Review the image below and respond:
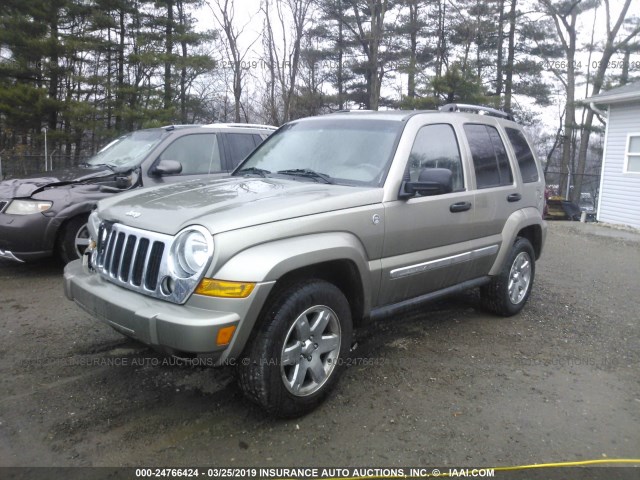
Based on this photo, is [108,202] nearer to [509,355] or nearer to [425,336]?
[425,336]

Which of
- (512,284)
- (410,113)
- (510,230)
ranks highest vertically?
(410,113)

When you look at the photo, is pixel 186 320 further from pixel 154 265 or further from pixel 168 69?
pixel 168 69

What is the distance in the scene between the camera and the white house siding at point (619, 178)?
1459 cm

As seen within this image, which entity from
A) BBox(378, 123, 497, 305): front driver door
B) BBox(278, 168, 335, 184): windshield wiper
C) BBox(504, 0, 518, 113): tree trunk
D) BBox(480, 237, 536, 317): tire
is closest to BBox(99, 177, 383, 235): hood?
BBox(278, 168, 335, 184): windshield wiper

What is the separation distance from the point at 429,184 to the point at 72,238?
4.28 m

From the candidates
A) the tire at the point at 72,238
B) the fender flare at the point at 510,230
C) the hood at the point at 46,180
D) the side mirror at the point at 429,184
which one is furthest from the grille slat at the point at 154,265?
A: the hood at the point at 46,180

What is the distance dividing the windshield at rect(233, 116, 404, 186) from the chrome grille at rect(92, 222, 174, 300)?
4.42 ft

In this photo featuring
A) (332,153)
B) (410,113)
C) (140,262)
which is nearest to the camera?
(140,262)

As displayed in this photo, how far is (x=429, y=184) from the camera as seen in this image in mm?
3562

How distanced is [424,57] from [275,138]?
79.4 feet

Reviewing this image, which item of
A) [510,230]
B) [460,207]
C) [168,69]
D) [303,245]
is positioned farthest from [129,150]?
[168,69]

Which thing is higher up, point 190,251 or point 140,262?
point 190,251

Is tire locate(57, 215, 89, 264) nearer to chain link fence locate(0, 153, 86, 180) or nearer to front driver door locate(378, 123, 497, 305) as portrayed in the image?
front driver door locate(378, 123, 497, 305)

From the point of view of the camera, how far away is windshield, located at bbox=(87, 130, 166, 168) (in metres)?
6.54
